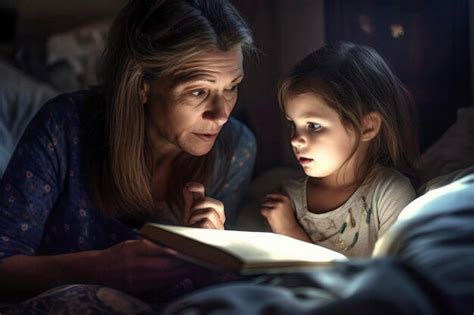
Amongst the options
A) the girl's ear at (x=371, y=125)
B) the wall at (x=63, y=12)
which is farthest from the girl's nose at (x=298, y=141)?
the wall at (x=63, y=12)

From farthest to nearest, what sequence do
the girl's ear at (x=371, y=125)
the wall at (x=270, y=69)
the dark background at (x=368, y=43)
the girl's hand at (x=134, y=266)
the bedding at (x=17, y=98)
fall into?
1. the bedding at (x=17, y=98)
2. the wall at (x=270, y=69)
3. the dark background at (x=368, y=43)
4. the girl's ear at (x=371, y=125)
5. the girl's hand at (x=134, y=266)

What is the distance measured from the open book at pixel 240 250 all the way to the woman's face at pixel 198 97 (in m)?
0.35

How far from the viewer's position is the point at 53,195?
151 centimetres

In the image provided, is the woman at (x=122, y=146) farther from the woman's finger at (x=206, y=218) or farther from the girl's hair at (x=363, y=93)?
the girl's hair at (x=363, y=93)

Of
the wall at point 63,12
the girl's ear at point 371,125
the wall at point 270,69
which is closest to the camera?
the girl's ear at point 371,125

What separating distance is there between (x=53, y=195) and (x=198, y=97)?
0.34 meters

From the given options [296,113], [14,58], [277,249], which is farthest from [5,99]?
[277,249]

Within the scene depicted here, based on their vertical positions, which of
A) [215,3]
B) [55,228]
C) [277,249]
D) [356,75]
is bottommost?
[55,228]

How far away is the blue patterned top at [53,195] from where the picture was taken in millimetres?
1468

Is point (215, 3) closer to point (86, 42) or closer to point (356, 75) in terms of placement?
point (356, 75)

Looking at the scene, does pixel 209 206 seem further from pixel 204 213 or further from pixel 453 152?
pixel 453 152

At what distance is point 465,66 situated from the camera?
A: 5.61 feet

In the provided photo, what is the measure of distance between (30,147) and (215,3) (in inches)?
17.7

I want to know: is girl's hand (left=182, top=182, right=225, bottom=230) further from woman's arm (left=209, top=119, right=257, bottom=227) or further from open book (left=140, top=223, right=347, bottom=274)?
woman's arm (left=209, top=119, right=257, bottom=227)
